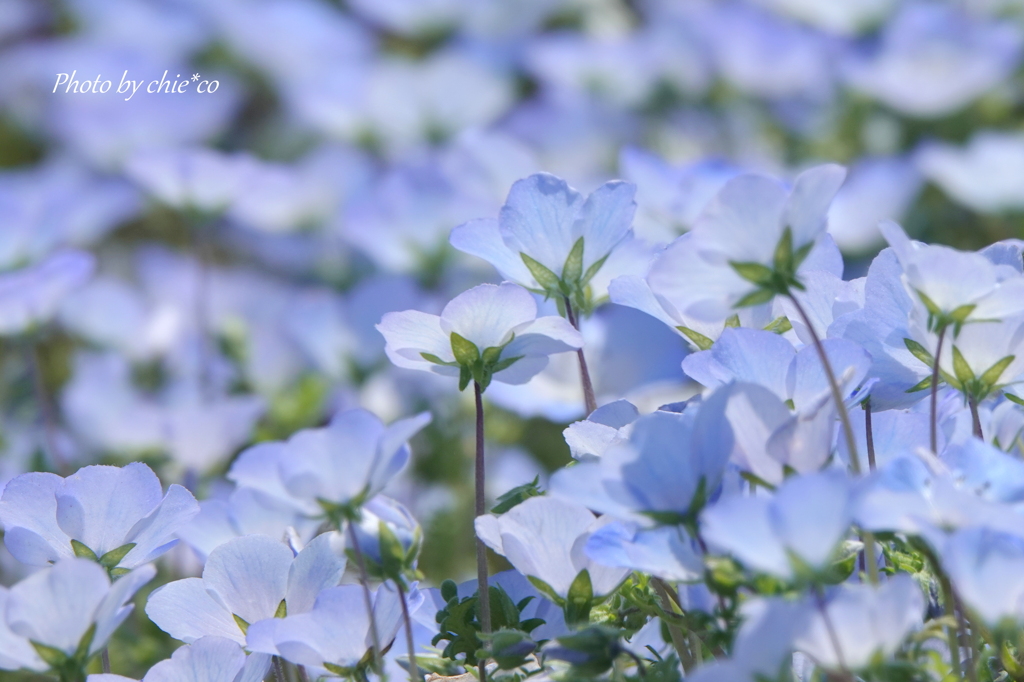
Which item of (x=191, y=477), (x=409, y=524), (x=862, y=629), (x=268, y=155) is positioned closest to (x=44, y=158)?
(x=268, y=155)

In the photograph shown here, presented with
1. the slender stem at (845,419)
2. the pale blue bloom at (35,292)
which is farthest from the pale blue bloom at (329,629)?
the pale blue bloom at (35,292)

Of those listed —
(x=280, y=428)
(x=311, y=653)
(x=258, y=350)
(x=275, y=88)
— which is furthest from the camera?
(x=275, y=88)

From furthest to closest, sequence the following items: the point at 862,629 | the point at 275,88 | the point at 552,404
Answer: the point at 275,88 → the point at 552,404 → the point at 862,629

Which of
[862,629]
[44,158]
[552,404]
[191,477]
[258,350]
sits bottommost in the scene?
[44,158]

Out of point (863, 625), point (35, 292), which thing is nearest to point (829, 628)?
point (863, 625)

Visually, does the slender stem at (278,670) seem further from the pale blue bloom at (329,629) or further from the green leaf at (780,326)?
the green leaf at (780,326)

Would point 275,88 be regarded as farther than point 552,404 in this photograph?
Yes

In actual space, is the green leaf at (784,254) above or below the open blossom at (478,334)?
above

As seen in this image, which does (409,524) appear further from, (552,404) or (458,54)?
(458,54)
